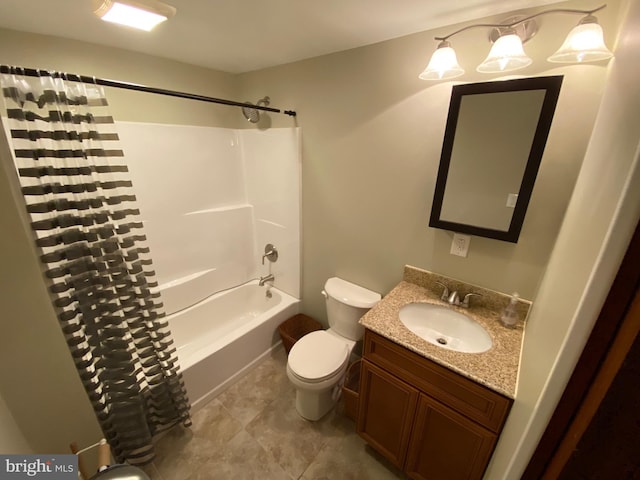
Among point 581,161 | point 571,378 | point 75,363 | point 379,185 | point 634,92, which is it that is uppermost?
point 634,92

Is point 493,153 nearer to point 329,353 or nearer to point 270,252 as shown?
point 329,353

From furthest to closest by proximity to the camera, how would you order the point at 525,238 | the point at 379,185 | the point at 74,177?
the point at 379,185 < the point at 525,238 < the point at 74,177

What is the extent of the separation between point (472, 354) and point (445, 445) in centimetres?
45

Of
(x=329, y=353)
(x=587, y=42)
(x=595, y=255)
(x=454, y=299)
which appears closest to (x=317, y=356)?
(x=329, y=353)

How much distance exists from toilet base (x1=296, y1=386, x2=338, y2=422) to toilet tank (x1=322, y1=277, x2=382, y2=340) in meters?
0.40

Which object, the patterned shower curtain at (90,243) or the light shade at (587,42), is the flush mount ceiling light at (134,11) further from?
the light shade at (587,42)

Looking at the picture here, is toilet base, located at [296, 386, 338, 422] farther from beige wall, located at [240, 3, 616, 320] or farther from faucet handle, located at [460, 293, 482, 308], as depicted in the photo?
faucet handle, located at [460, 293, 482, 308]

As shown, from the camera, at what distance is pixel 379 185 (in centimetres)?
162

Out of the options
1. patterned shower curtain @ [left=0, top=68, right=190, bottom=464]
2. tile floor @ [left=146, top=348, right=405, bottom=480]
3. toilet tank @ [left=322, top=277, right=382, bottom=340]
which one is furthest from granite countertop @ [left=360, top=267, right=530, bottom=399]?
patterned shower curtain @ [left=0, top=68, right=190, bottom=464]

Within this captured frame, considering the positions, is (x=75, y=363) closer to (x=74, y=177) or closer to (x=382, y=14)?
(x=74, y=177)

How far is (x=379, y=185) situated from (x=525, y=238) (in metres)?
0.81

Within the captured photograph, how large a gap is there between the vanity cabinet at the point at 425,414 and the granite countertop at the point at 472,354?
4cm

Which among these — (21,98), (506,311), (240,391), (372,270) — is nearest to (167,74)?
(21,98)

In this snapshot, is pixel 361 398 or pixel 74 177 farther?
pixel 361 398
